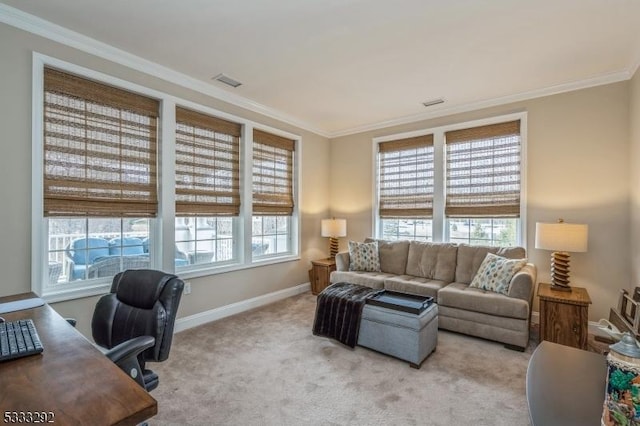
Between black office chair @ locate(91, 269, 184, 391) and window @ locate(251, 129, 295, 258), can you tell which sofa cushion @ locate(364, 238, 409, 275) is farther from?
black office chair @ locate(91, 269, 184, 391)

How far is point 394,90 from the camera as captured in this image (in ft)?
12.5

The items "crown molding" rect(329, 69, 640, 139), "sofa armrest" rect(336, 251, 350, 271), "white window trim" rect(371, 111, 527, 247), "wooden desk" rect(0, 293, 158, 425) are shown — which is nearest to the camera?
"wooden desk" rect(0, 293, 158, 425)

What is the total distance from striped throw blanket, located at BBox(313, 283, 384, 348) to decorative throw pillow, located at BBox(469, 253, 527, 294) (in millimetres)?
1256

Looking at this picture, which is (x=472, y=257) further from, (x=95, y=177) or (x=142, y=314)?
(x=95, y=177)

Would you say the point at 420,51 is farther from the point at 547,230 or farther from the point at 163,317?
the point at 163,317

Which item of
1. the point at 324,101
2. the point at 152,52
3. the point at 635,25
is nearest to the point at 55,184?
the point at 152,52

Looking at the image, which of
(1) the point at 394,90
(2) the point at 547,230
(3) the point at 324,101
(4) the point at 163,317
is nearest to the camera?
(4) the point at 163,317

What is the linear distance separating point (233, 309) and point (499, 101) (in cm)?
442

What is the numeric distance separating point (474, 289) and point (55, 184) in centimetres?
424

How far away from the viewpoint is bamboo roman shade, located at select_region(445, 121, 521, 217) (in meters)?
3.99

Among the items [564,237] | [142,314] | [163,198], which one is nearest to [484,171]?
[564,237]

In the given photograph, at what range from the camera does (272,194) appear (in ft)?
15.3

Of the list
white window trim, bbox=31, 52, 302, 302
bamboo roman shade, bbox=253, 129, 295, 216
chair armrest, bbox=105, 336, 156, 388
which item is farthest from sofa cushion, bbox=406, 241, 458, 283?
chair armrest, bbox=105, 336, 156, 388

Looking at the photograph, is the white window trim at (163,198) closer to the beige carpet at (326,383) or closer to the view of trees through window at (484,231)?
the beige carpet at (326,383)
